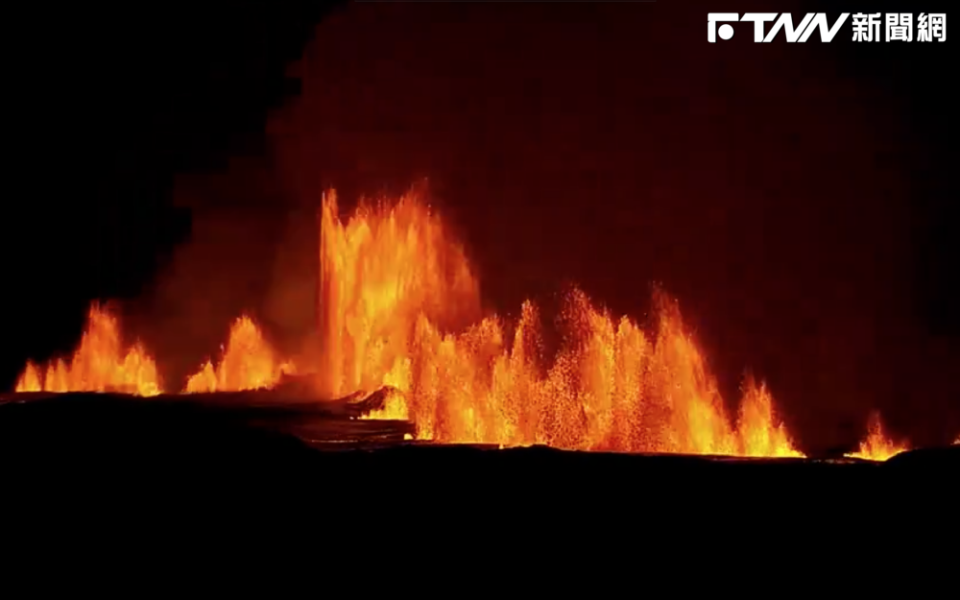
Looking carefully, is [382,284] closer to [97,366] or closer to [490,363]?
[490,363]

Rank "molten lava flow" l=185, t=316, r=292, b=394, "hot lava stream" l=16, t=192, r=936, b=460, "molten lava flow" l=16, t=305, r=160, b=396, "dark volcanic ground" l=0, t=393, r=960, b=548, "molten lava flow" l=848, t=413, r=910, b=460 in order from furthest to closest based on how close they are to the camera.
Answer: "molten lava flow" l=16, t=305, r=160, b=396 → "molten lava flow" l=185, t=316, r=292, b=394 → "hot lava stream" l=16, t=192, r=936, b=460 → "molten lava flow" l=848, t=413, r=910, b=460 → "dark volcanic ground" l=0, t=393, r=960, b=548

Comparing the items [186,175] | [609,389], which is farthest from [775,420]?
[186,175]

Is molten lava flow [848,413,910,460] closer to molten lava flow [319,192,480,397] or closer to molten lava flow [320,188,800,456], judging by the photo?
molten lava flow [320,188,800,456]

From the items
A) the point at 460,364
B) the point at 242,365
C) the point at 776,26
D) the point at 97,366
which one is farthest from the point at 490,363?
the point at 97,366

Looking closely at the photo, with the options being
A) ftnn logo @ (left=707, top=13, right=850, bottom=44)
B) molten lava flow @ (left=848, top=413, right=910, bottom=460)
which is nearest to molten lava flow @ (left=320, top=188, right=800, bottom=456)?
molten lava flow @ (left=848, top=413, right=910, bottom=460)

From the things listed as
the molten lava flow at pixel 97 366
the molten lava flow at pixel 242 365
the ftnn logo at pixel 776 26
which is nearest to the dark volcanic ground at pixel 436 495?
the ftnn logo at pixel 776 26

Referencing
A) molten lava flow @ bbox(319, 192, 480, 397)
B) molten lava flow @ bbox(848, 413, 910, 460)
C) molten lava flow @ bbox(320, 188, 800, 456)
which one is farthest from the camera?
molten lava flow @ bbox(319, 192, 480, 397)
